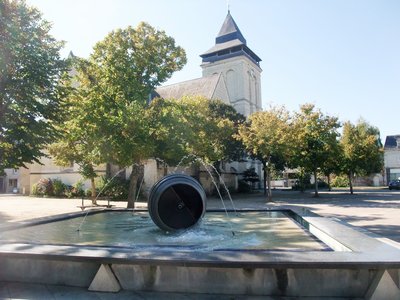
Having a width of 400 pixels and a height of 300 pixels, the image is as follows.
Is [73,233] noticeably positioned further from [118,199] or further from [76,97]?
[118,199]

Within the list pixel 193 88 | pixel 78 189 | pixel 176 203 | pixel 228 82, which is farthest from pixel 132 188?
pixel 228 82

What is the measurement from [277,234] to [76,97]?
12.9 m

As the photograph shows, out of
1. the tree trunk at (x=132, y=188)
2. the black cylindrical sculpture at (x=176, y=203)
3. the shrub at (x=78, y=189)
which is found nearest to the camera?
the black cylindrical sculpture at (x=176, y=203)

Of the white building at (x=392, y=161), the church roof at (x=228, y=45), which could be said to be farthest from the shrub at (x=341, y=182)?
the church roof at (x=228, y=45)

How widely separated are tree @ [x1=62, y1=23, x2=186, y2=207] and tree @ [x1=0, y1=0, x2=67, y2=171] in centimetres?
285

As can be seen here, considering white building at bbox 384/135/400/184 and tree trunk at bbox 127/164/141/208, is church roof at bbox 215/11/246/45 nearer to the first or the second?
white building at bbox 384/135/400/184

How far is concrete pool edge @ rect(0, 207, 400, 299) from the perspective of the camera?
4.20m

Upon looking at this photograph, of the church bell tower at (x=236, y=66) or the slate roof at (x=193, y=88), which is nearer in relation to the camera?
the slate roof at (x=193, y=88)

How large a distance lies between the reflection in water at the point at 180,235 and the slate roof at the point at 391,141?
2770 inches

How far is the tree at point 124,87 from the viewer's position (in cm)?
1578

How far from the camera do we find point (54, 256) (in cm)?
472

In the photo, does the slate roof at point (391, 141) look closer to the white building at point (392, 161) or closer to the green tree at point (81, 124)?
the white building at point (392, 161)

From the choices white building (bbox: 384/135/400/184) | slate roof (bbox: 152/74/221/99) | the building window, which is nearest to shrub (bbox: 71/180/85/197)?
slate roof (bbox: 152/74/221/99)

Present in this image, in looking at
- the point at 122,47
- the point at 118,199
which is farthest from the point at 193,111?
the point at 118,199
